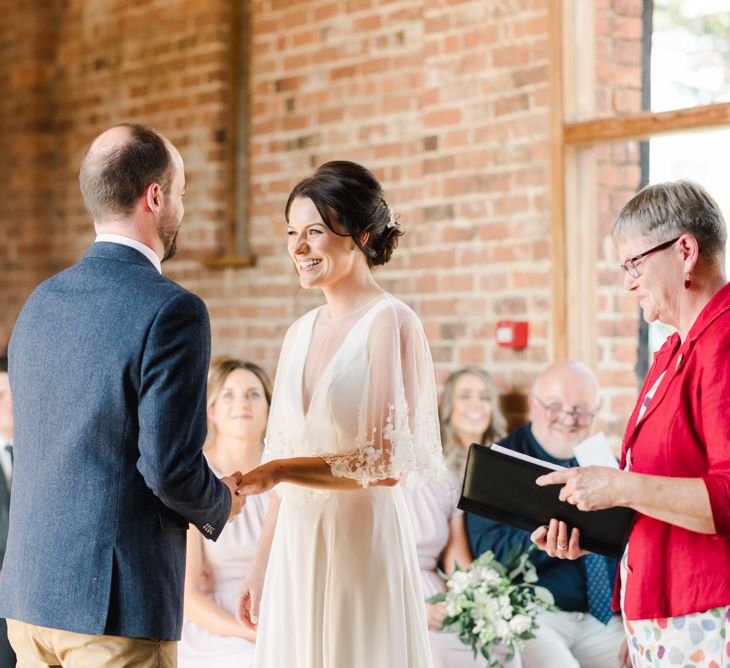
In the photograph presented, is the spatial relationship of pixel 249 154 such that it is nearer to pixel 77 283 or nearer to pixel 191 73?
pixel 191 73

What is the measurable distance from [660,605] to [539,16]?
3.14 meters

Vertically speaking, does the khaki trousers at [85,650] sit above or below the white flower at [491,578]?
above

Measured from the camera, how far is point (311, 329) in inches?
114

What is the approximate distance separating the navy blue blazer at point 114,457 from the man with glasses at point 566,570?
189 cm

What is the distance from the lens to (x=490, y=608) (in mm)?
3525

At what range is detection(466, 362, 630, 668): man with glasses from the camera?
13.0 ft

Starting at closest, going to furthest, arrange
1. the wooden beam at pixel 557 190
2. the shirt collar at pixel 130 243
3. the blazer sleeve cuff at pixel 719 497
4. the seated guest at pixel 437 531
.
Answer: the blazer sleeve cuff at pixel 719 497, the shirt collar at pixel 130 243, the seated guest at pixel 437 531, the wooden beam at pixel 557 190

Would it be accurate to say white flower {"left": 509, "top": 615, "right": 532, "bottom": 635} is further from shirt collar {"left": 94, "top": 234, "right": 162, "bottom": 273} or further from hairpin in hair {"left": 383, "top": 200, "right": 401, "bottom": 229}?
shirt collar {"left": 94, "top": 234, "right": 162, "bottom": 273}

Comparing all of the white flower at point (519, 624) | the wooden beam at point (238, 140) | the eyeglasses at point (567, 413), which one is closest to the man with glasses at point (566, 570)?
the eyeglasses at point (567, 413)

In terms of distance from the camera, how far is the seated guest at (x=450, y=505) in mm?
3840

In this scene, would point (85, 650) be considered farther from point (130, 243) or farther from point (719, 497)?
point (719, 497)

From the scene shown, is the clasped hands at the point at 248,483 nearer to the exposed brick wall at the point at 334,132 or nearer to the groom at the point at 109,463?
the groom at the point at 109,463

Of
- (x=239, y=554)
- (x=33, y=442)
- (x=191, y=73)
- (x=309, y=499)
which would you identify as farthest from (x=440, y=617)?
(x=191, y=73)

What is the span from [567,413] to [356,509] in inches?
68.1
